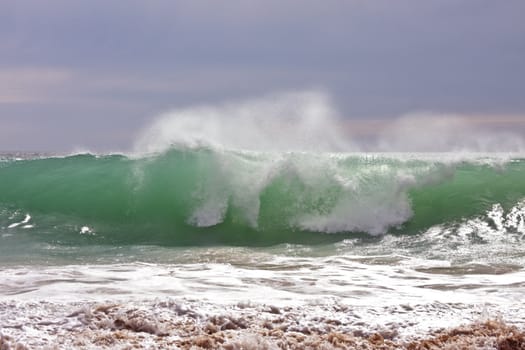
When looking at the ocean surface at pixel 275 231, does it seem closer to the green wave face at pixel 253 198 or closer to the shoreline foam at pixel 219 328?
the green wave face at pixel 253 198

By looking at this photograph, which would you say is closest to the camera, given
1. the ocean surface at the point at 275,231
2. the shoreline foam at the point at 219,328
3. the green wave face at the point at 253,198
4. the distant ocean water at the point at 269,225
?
the shoreline foam at the point at 219,328

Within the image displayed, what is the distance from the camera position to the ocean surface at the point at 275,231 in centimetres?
628

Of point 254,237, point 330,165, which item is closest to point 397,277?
point 254,237

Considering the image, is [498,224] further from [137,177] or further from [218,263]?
[137,177]

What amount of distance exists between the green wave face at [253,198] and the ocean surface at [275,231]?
3 centimetres

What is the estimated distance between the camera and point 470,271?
7914mm

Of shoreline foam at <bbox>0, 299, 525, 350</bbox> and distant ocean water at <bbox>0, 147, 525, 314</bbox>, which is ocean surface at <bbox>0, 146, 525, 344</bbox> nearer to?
distant ocean water at <bbox>0, 147, 525, 314</bbox>

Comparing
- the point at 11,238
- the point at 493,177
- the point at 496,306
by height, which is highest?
the point at 493,177

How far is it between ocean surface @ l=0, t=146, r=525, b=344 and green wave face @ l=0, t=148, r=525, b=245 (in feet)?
0.11

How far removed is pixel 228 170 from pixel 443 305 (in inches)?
335

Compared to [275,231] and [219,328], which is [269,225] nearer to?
[275,231]

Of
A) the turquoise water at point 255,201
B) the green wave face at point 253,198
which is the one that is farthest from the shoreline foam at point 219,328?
the green wave face at point 253,198

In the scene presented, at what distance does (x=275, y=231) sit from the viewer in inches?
472

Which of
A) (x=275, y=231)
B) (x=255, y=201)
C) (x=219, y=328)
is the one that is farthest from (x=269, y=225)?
(x=219, y=328)
